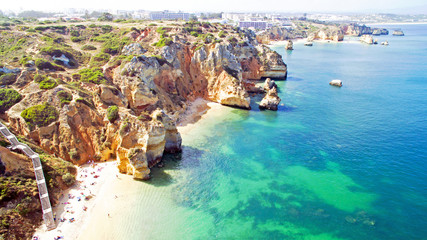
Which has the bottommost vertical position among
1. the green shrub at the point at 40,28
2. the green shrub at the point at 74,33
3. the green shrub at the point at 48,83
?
the green shrub at the point at 48,83

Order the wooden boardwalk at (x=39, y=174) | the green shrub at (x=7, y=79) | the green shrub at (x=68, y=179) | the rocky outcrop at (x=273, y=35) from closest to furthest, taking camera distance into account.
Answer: the wooden boardwalk at (x=39, y=174) < the green shrub at (x=68, y=179) < the green shrub at (x=7, y=79) < the rocky outcrop at (x=273, y=35)

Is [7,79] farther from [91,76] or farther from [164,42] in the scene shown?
[164,42]

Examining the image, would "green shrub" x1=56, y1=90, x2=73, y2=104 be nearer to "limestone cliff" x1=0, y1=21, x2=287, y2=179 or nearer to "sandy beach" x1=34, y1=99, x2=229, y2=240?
"limestone cliff" x1=0, y1=21, x2=287, y2=179

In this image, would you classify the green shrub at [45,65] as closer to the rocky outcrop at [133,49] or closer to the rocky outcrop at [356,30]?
the rocky outcrop at [133,49]

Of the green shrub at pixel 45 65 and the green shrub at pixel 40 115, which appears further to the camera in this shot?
the green shrub at pixel 45 65

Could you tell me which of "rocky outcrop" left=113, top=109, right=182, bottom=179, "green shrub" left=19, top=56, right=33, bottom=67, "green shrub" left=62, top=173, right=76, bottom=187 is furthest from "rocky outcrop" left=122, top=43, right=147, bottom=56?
"green shrub" left=62, top=173, right=76, bottom=187

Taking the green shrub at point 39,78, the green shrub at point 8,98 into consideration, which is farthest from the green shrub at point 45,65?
the green shrub at point 8,98

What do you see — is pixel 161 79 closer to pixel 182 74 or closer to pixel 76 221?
pixel 182 74
